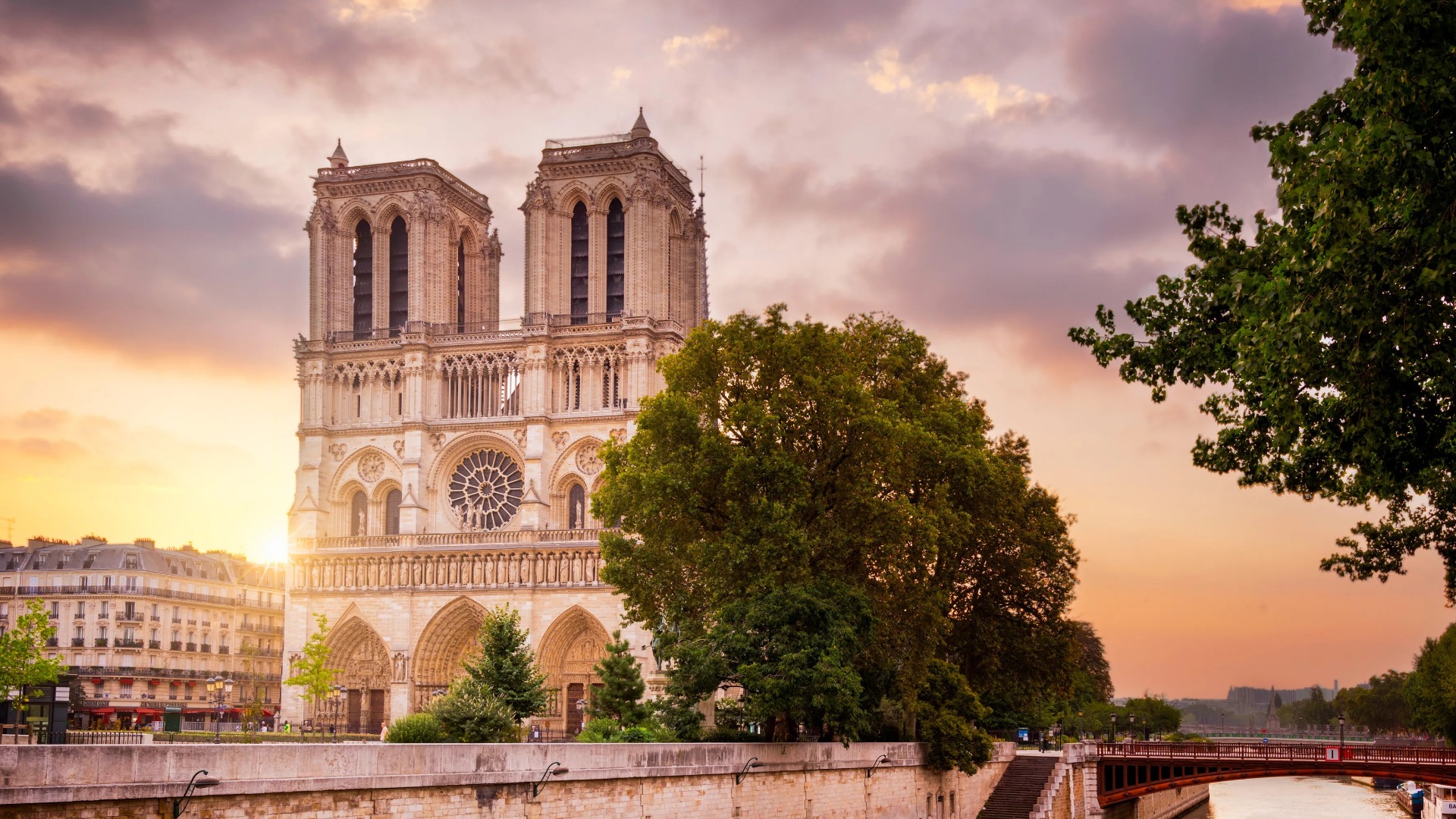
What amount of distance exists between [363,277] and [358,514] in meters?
10.2

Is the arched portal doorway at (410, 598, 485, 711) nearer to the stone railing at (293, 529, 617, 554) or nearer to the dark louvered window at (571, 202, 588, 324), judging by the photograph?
the stone railing at (293, 529, 617, 554)

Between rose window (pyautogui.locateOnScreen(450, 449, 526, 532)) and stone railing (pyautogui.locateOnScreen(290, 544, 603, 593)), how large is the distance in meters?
2.25

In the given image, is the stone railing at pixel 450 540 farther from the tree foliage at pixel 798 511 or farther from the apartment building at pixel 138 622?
the tree foliage at pixel 798 511

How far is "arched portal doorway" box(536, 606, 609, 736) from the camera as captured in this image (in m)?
56.3

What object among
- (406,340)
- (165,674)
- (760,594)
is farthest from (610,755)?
(165,674)

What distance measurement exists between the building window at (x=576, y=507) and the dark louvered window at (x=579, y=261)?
7258 millimetres

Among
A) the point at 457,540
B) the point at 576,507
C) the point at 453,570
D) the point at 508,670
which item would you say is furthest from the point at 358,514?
the point at 508,670

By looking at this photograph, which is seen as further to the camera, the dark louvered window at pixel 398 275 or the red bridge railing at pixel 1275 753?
the dark louvered window at pixel 398 275

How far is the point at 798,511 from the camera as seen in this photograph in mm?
30875

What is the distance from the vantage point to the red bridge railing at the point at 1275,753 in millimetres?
36719

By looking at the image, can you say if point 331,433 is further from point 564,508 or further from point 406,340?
point 564,508

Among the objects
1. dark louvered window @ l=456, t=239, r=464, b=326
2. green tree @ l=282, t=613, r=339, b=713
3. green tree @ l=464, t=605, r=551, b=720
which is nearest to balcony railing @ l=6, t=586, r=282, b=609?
green tree @ l=282, t=613, r=339, b=713

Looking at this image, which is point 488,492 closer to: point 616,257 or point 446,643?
point 446,643

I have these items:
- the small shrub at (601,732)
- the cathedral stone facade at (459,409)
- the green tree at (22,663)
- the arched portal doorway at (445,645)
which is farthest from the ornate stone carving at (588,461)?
the small shrub at (601,732)
